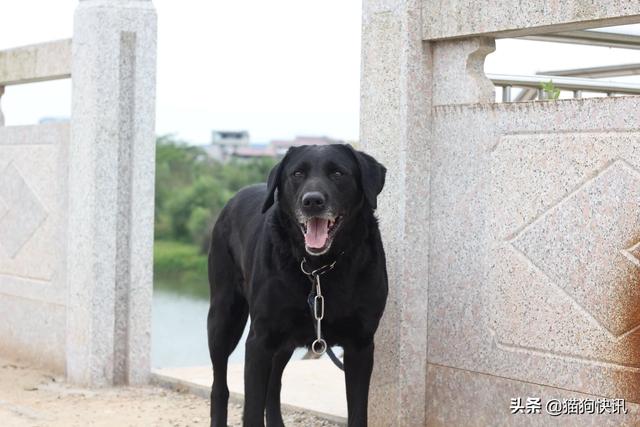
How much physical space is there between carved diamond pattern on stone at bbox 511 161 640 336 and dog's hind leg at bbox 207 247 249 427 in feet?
6.10

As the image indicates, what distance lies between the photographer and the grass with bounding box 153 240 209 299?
104 feet

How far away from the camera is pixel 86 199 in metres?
7.55

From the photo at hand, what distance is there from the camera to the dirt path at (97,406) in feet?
21.1

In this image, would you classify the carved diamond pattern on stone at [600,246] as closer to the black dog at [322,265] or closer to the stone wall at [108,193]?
the black dog at [322,265]

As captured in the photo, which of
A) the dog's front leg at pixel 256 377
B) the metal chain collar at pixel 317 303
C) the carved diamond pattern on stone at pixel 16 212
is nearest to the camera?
the metal chain collar at pixel 317 303

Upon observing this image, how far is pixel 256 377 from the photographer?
16.9 feet

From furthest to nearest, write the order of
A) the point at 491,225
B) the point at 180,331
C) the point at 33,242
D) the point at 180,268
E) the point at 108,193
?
the point at 180,268 → the point at 180,331 → the point at 33,242 → the point at 108,193 → the point at 491,225

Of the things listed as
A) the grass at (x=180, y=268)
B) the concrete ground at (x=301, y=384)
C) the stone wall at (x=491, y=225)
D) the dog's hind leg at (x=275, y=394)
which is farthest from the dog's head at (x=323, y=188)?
the grass at (x=180, y=268)

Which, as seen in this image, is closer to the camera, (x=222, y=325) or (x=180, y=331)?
(x=222, y=325)

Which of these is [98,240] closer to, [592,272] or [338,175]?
[338,175]

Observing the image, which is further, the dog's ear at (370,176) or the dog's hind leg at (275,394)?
the dog's hind leg at (275,394)

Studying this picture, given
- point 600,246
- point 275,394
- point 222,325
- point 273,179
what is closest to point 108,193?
point 222,325

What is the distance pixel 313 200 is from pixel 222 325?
1616 mm

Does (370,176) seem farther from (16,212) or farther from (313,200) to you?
(16,212)
